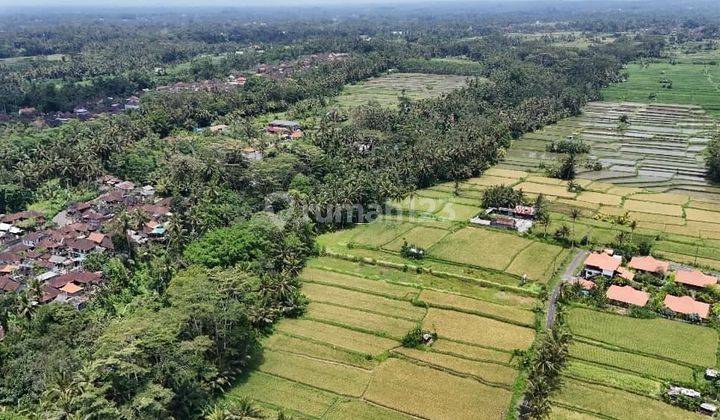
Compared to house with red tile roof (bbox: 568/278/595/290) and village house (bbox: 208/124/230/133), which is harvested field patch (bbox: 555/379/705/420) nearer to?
house with red tile roof (bbox: 568/278/595/290)

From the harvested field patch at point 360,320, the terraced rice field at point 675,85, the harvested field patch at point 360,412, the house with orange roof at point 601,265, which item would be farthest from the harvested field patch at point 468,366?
the terraced rice field at point 675,85

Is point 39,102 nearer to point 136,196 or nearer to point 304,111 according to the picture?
point 304,111

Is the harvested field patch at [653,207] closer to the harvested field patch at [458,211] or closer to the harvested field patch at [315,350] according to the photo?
the harvested field patch at [458,211]

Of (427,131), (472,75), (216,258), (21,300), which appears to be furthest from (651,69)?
(21,300)

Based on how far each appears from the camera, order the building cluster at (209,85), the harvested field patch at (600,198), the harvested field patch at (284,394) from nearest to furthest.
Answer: the harvested field patch at (284,394), the harvested field patch at (600,198), the building cluster at (209,85)

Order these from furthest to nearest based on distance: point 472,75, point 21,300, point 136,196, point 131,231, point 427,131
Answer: point 472,75
point 427,131
point 136,196
point 131,231
point 21,300

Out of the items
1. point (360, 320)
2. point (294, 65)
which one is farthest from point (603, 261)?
point (294, 65)

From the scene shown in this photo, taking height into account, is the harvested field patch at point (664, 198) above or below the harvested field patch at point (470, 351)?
above
